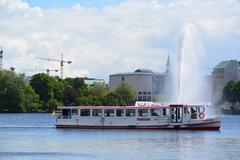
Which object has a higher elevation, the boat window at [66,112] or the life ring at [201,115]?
the boat window at [66,112]

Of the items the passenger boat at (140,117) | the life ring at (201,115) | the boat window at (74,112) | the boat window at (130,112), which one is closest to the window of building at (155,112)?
the passenger boat at (140,117)

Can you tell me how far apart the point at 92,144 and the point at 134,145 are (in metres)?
4.74

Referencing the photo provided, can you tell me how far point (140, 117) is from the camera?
342 ft

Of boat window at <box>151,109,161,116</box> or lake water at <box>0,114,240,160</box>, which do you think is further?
boat window at <box>151,109,161,116</box>

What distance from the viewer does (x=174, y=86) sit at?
116 meters

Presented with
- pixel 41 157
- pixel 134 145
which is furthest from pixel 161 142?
pixel 41 157

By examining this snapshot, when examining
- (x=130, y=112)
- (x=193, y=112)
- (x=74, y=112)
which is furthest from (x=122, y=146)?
(x=74, y=112)

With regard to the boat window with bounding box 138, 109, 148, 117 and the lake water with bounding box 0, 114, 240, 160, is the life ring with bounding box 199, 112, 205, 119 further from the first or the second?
the boat window with bounding box 138, 109, 148, 117

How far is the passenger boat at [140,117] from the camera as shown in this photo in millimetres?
101875

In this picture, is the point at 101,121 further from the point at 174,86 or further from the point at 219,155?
the point at 219,155

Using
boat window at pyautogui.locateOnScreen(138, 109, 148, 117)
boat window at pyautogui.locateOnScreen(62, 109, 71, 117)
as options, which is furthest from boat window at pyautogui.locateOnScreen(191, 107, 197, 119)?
boat window at pyautogui.locateOnScreen(62, 109, 71, 117)

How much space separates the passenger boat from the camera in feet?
334

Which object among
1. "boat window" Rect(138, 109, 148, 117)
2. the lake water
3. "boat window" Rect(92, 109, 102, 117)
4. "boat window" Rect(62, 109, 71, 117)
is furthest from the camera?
"boat window" Rect(62, 109, 71, 117)

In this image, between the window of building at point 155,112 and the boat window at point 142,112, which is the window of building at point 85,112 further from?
the window of building at point 155,112
